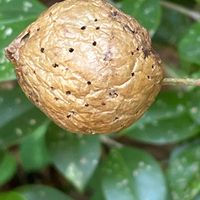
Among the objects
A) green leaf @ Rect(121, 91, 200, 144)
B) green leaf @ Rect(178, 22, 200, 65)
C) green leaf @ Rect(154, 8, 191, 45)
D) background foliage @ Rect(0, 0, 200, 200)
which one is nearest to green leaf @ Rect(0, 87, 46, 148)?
background foliage @ Rect(0, 0, 200, 200)

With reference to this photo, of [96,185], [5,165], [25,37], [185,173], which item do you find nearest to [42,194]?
[5,165]

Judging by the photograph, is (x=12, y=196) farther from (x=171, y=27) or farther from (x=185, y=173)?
(x=171, y=27)

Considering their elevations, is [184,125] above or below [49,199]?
above

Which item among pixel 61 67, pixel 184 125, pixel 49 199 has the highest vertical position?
pixel 61 67

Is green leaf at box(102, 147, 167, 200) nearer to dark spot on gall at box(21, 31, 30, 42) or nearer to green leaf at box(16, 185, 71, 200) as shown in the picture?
green leaf at box(16, 185, 71, 200)

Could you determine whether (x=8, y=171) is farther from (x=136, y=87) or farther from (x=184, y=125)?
(x=136, y=87)

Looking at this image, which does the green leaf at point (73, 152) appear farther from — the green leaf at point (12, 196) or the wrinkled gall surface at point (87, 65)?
the wrinkled gall surface at point (87, 65)

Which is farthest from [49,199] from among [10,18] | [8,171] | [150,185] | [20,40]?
[20,40]
